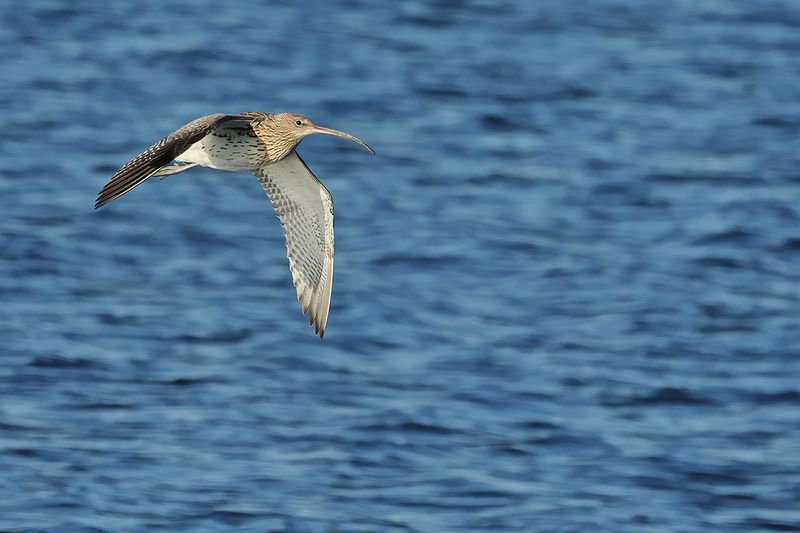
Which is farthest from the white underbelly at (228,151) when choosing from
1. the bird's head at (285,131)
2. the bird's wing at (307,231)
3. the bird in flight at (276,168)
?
the bird's wing at (307,231)

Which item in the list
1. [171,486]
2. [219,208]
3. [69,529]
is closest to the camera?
[69,529]

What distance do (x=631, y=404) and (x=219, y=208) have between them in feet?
22.8

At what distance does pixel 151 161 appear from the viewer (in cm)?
853

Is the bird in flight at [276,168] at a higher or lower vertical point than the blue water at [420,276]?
higher

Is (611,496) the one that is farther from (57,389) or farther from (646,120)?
(646,120)

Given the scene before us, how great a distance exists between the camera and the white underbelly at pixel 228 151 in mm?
9508

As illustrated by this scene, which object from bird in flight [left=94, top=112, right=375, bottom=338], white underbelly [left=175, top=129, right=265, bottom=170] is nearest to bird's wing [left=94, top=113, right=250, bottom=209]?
bird in flight [left=94, top=112, right=375, bottom=338]

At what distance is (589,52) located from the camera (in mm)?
26734

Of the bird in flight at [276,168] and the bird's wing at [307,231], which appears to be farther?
the bird's wing at [307,231]

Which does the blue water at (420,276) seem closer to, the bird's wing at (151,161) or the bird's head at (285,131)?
the bird's head at (285,131)

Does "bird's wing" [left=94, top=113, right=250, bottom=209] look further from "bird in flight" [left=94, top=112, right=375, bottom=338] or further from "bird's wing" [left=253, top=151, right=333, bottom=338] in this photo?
"bird's wing" [left=253, top=151, right=333, bottom=338]

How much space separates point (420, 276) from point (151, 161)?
36.0 ft

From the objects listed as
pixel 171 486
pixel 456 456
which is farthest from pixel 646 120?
pixel 171 486

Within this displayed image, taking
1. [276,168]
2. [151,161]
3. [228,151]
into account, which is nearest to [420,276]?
[276,168]
